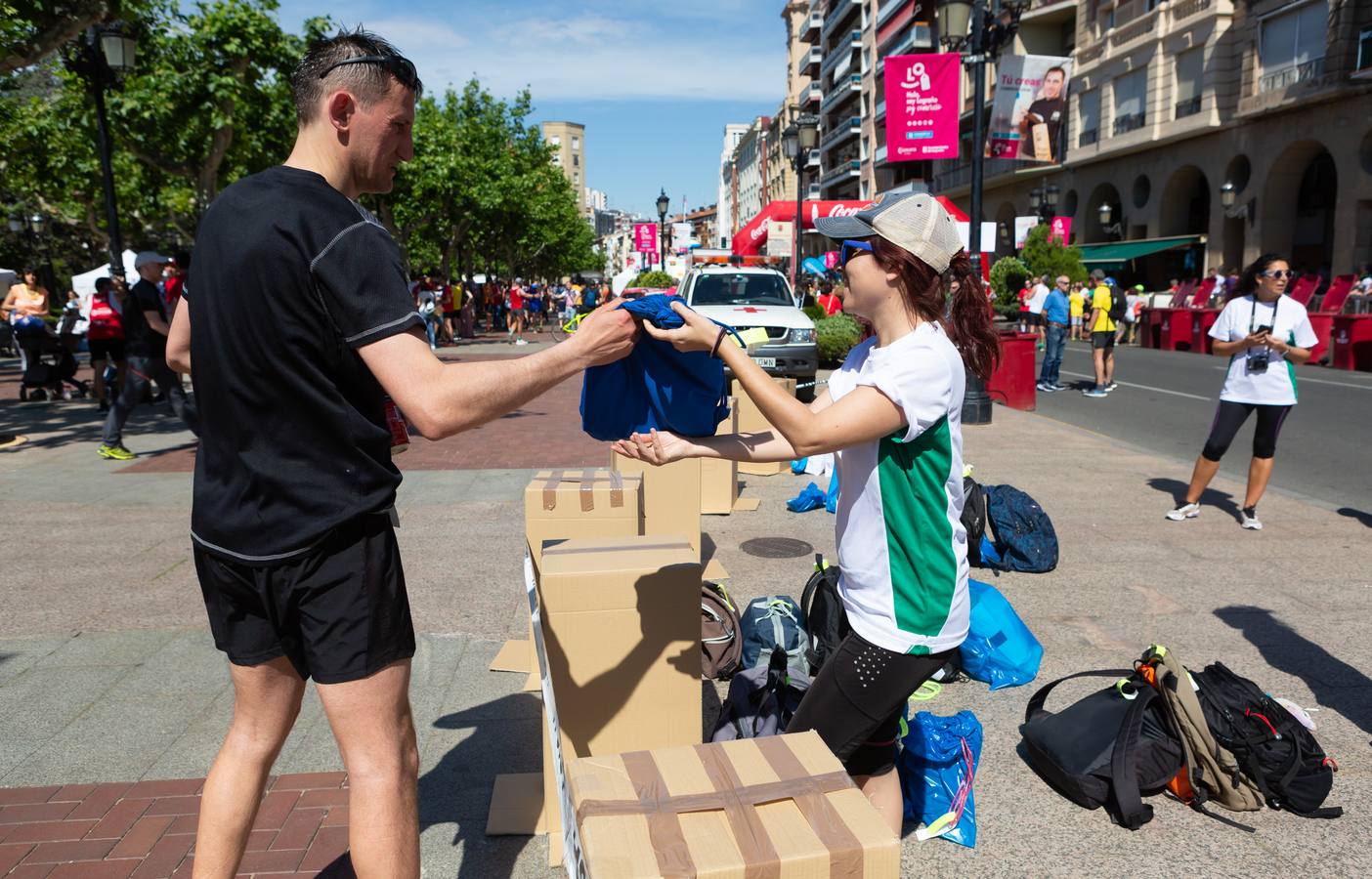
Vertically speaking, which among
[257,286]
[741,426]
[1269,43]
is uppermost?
[1269,43]

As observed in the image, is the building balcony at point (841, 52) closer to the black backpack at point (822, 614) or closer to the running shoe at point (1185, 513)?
the running shoe at point (1185, 513)

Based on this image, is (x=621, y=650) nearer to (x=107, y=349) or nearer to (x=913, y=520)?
(x=913, y=520)

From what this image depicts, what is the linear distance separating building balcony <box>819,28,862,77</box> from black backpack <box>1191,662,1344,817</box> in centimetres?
7186

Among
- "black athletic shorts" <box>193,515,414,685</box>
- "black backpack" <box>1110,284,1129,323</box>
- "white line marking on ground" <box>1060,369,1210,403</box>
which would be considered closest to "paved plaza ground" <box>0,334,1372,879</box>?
"black athletic shorts" <box>193,515,414,685</box>

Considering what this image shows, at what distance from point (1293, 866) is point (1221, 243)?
35.3 meters

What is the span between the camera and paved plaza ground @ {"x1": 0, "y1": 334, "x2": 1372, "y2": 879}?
2.90 m

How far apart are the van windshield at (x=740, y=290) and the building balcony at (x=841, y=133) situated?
55.9 m

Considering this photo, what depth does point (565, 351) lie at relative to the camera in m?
2.00

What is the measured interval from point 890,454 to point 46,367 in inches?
625

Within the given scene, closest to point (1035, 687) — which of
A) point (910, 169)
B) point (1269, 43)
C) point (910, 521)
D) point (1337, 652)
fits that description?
point (1337, 652)

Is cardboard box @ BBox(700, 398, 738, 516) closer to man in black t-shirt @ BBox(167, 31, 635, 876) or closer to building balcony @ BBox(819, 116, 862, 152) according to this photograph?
man in black t-shirt @ BBox(167, 31, 635, 876)

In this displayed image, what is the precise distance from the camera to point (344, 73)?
1.92 meters

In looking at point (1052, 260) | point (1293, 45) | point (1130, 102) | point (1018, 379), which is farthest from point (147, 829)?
point (1130, 102)

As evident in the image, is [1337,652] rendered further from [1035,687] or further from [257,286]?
[257,286]
